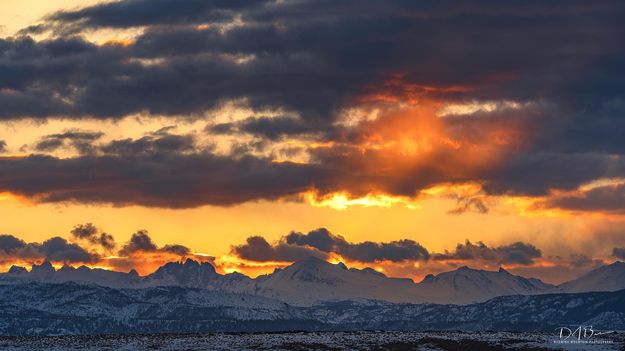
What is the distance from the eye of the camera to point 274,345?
336ft

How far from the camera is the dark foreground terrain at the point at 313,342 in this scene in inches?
4035

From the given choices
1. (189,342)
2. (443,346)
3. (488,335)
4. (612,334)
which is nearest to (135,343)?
(189,342)

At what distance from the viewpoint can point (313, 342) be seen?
344 ft

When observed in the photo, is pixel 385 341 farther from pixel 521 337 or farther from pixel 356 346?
pixel 521 337

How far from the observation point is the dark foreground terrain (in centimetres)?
10250

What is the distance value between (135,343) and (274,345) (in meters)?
15.8

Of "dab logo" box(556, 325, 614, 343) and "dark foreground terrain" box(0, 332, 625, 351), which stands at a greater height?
"dab logo" box(556, 325, 614, 343)
